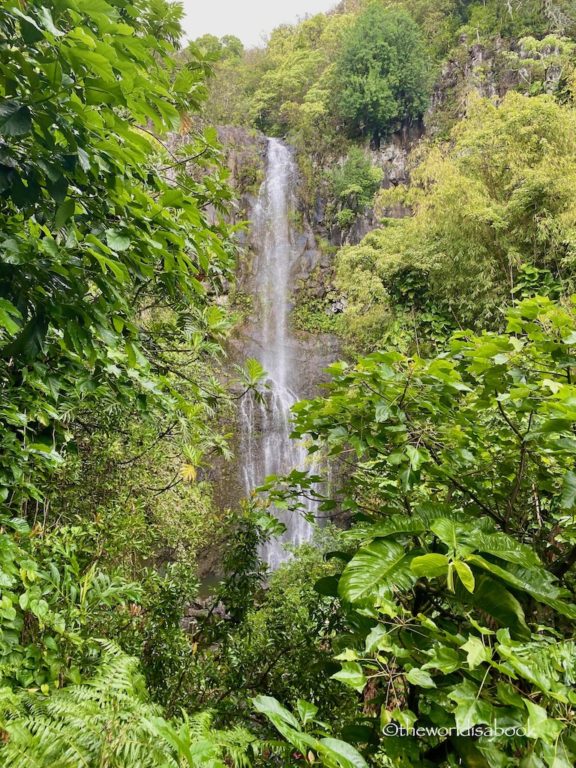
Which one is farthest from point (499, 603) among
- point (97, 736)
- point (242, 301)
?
point (242, 301)

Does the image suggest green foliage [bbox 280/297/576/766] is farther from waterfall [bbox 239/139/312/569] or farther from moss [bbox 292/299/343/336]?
moss [bbox 292/299/343/336]

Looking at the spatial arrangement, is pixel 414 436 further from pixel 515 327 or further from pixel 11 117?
pixel 11 117

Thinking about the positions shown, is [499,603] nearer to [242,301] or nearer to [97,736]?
[97,736]

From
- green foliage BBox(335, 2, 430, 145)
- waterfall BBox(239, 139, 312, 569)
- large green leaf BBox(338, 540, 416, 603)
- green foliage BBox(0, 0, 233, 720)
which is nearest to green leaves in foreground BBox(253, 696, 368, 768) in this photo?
large green leaf BBox(338, 540, 416, 603)

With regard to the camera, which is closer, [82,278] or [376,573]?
[376,573]

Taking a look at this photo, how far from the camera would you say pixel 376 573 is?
984 mm

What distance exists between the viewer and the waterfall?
10711 mm

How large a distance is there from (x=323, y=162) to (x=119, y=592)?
18.2 meters

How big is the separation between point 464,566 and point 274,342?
1341cm

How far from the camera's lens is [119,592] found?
6.05 ft

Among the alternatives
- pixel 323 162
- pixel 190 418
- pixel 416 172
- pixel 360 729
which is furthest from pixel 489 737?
pixel 323 162

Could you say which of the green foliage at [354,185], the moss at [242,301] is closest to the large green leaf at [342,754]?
the moss at [242,301]

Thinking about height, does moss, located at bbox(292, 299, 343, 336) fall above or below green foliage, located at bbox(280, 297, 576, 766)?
below

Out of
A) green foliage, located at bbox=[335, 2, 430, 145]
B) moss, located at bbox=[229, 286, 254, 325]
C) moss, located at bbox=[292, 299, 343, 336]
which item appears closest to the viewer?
moss, located at bbox=[292, 299, 343, 336]
